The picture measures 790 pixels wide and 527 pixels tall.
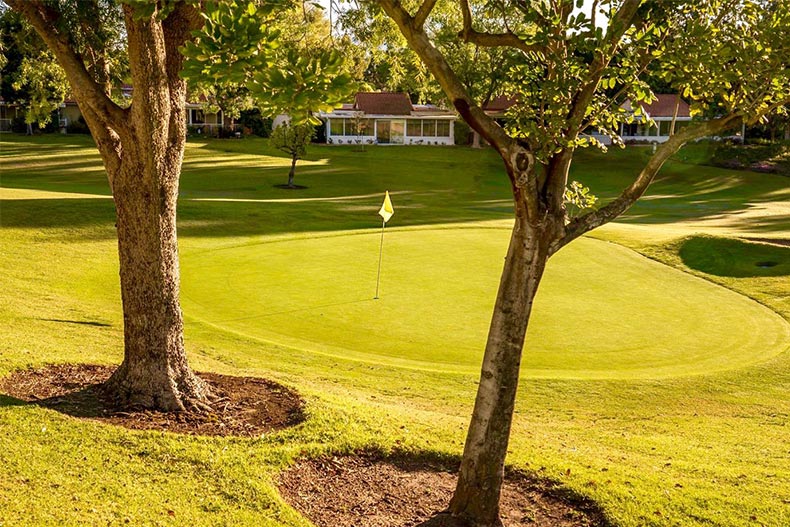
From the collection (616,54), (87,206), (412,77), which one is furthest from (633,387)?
(87,206)

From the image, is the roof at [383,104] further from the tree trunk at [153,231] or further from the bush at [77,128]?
the tree trunk at [153,231]

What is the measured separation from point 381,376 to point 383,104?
60.4m

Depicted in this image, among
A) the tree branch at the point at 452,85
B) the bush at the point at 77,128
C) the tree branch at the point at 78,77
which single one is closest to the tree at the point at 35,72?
the tree branch at the point at 78,77

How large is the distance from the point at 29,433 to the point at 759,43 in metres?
6.62

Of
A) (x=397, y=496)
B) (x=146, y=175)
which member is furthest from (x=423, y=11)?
(x=397, y=496)

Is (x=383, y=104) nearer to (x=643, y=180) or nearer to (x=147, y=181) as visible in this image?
(x=147, y=181)

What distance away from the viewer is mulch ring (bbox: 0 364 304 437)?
7.85 m

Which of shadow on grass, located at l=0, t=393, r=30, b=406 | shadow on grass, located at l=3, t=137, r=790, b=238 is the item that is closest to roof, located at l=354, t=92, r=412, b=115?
shadow on grass, located at l=3, t=137, r=790, b=238

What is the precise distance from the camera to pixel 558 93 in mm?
5629

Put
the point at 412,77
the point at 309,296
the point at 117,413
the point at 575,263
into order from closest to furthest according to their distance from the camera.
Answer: the point at 117,413 → the point at 412,77 → the point at 309,296 → the point at 575,263

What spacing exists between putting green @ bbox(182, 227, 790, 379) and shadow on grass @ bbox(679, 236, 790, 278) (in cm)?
152

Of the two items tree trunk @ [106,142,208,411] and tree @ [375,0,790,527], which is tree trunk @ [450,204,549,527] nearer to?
tree @ [375,0,790,527]

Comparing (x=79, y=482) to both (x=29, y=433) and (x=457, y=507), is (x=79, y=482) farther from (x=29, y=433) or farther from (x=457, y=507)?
(x=457, y=507)

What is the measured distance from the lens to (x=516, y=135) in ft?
22.3
